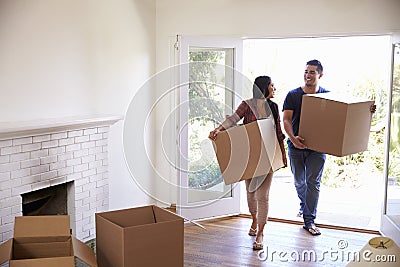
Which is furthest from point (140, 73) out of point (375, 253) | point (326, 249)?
point (375, 253)

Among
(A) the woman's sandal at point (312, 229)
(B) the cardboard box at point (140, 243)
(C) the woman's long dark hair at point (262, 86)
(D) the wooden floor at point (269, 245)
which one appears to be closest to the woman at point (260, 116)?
(C) the woman's long dark hair at point (262, 86)

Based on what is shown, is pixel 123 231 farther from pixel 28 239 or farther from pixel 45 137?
pixel 45 137

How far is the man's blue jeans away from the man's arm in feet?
0.72

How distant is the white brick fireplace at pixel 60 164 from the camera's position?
3061 millimetres

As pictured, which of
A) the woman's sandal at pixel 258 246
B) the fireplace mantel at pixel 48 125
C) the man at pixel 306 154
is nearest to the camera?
the fireplace mantel at pixel 48 125

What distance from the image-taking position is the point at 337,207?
5.21 meters

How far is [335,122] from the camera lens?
11.9 feet

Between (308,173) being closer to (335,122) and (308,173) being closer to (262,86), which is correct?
(335,122)

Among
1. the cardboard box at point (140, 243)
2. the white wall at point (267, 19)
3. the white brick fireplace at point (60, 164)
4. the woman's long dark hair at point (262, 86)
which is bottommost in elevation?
the cardboard box at point (140, 243)

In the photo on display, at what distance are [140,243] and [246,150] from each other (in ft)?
4.01

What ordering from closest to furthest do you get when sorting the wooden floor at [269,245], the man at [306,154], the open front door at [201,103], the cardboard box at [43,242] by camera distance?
the cardboard box at [43,242]
the wooden floor at [269,245]
the man at [306,154]
the open front door at [201,103]

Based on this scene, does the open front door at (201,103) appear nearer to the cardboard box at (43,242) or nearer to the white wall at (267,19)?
the white wall at (267,19)

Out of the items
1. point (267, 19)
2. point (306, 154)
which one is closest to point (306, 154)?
point (306, 154)

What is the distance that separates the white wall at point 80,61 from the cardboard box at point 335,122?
1604 mm
